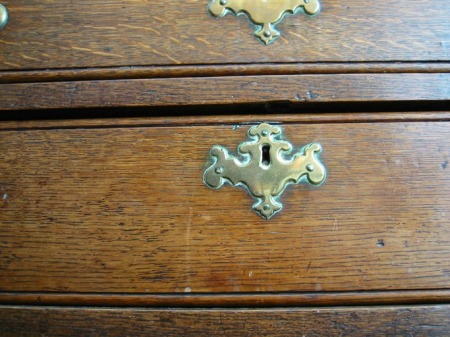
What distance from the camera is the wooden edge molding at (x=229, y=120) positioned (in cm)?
62

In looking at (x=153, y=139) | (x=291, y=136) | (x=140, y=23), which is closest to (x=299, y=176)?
(x=291, y=136)

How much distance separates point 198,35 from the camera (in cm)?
66

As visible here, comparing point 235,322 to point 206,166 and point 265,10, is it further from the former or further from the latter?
point 265,10

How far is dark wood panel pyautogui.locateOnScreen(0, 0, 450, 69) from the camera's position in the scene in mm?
647

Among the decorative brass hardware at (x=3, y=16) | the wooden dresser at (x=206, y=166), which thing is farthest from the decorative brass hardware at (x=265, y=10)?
the decorative brass hardware at (x=3, y=16)

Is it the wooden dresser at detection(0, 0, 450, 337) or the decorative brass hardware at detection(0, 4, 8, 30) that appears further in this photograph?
the decorative brass hardware at detection(0, 4, 8, 30)

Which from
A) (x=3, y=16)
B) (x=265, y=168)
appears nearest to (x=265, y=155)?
(x=265, y=168)

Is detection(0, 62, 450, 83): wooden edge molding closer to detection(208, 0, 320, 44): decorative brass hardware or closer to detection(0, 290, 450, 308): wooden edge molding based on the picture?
detection(208, 0, 320, 44): decorative brass hardware

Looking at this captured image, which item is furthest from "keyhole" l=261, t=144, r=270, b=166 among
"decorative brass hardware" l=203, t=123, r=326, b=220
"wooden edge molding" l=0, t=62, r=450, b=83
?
"wooden edge molding" l=0, t=62, r=450, b=83

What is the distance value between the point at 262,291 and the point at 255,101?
24 cm

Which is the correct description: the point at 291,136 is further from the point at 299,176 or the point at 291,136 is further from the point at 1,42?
the point at 1,42

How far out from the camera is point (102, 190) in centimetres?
61

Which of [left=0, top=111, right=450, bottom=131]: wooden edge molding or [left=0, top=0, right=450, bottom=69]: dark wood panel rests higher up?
[left=0, top=0, right=450, bottom=69]: dark wood panel

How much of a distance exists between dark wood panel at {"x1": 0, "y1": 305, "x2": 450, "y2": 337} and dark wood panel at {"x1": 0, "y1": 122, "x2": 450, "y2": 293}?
27 mm
